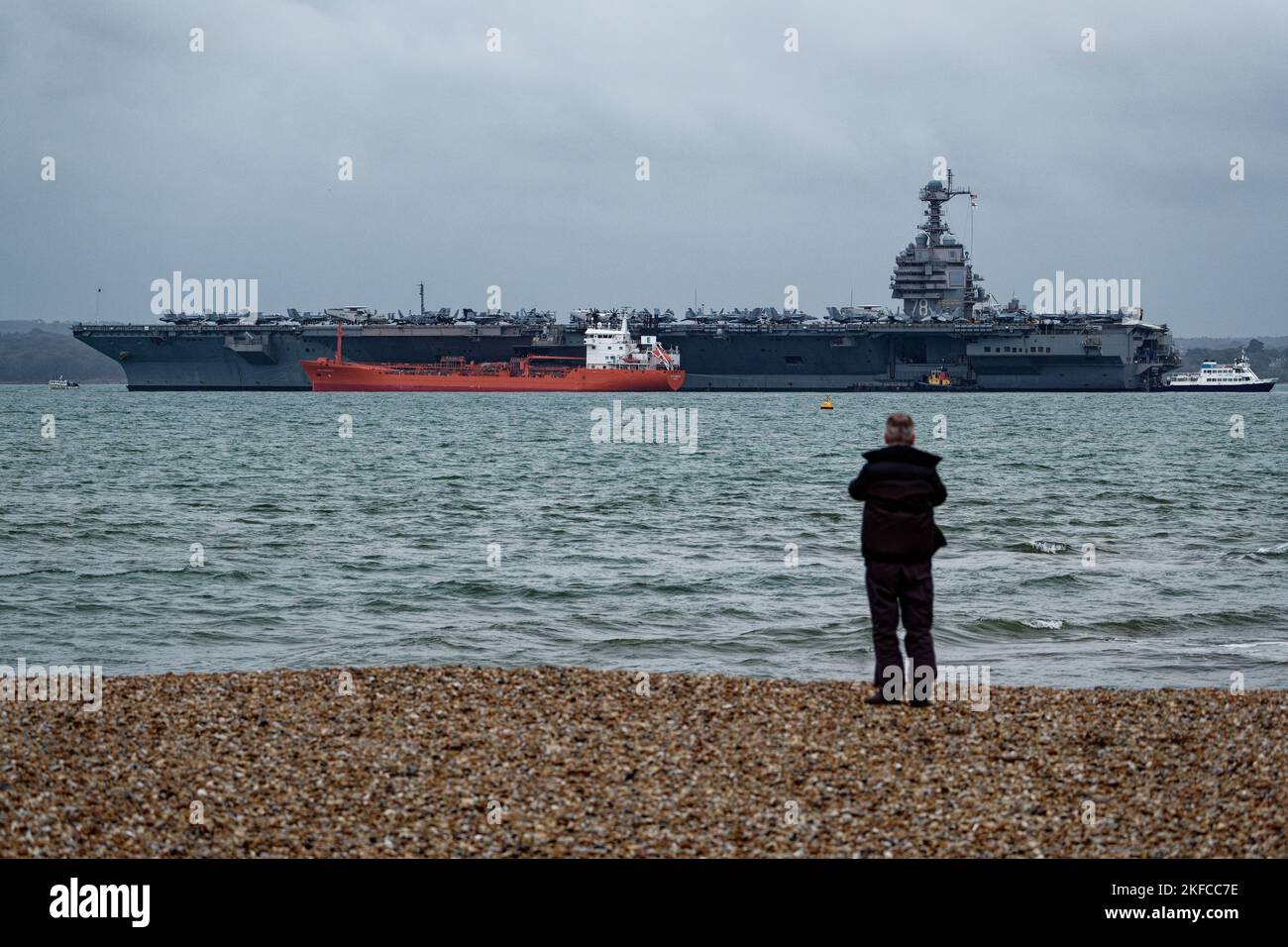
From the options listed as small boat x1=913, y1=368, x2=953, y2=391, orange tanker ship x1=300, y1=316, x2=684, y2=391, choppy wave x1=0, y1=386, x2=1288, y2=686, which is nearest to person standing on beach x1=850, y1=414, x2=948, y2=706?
choppy wave x1=0, y1=386, x2=1288, y2=686

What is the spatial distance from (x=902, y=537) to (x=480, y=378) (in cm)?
10585

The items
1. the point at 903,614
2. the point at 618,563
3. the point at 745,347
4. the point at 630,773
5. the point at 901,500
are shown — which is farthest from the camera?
the point at 745,347

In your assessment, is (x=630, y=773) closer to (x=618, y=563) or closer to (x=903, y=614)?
(x=903, y=614)

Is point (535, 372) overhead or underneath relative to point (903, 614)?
overhead

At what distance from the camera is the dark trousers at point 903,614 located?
8141 millimetres

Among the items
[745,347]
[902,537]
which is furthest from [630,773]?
[745,347]

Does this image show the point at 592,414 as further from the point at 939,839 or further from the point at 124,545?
the point at 939,839

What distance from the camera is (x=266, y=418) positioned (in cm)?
7331

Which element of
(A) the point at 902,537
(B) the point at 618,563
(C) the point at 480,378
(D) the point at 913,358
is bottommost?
(B) the point at 618,563

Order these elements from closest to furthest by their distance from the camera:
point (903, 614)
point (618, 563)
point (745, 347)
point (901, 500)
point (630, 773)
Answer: point (630, 773), point (901, 500), point (903, 614), point (618, 563), point (745, 347)

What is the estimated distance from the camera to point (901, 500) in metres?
8.00

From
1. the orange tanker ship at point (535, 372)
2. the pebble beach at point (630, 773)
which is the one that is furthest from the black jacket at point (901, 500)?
the orange tanker ship at point (535, 372)

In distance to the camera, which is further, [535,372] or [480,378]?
[535,372]

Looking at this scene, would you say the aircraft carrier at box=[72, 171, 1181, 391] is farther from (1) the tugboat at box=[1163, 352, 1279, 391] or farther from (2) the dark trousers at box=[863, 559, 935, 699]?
(2) the dark trousers at box=[863, 559, 935, 699]
